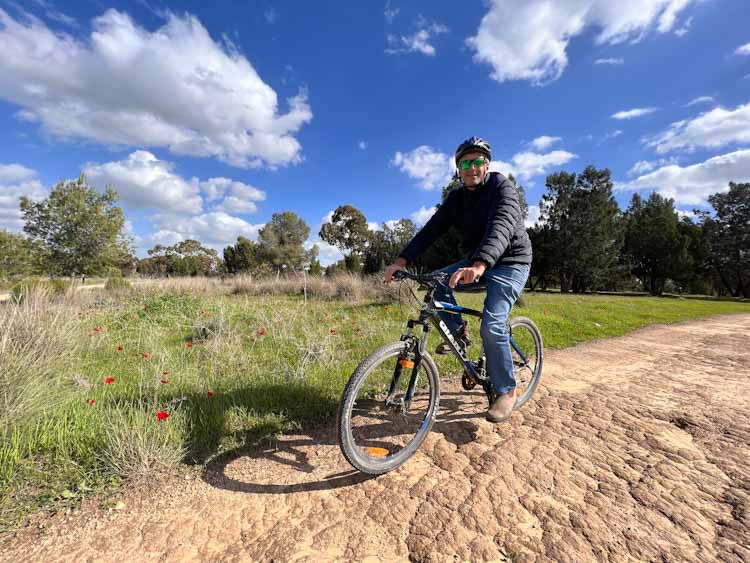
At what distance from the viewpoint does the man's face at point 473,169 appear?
285 centimetres

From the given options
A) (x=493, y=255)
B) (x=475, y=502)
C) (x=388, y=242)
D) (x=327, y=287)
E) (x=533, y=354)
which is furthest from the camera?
(x=388, y=242)

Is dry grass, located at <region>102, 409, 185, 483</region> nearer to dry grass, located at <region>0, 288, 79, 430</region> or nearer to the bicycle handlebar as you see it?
dry grass, located at <region>0, 288, 79, 430</region>

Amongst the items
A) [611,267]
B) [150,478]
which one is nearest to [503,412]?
[150,478]

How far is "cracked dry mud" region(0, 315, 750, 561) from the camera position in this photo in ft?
5.34

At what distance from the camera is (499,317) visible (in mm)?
2770

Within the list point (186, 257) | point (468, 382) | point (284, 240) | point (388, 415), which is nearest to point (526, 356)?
point (468, 382)

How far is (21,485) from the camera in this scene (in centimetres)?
194

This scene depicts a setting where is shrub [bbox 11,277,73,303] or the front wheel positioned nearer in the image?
the front wheel

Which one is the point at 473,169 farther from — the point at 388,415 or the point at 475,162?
the point at 388,415

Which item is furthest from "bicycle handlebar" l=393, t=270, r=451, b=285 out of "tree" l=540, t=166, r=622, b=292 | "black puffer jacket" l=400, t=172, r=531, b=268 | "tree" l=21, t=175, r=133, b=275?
"tree" l=540, t=166, r=622, b=292

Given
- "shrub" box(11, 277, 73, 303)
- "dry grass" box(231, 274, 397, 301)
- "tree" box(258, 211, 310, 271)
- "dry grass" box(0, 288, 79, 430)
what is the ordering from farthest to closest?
"tree" box(258, 211, 310, 271) → "dry grass" box(231, 274, 397, 301) → "shrub" box(11, 277, 73, 303) → "dry grass" box(0, 288, 79, 430)

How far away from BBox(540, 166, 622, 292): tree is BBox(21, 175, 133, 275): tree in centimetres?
4099

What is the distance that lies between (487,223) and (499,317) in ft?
2.65

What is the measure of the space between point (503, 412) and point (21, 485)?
3.28 m
